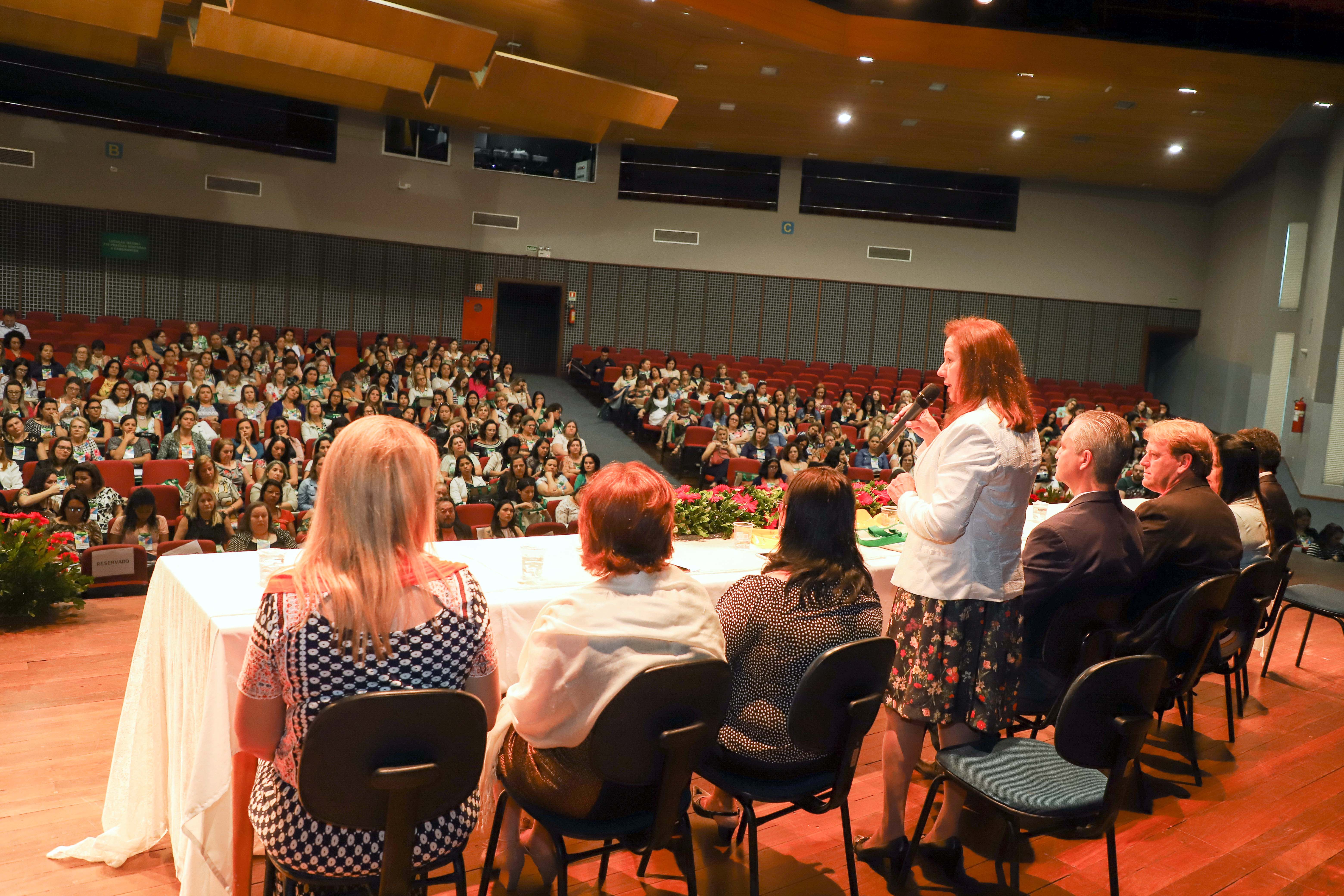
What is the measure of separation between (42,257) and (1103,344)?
1563 cm

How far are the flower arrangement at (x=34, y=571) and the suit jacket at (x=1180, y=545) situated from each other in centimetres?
437

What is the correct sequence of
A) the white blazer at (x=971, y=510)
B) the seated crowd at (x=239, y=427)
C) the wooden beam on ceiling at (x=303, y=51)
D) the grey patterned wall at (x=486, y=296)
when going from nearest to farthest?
the white blazer at (x=971, y=510)
the seated crowd at (x=239, y=427)
the wooden beam on ceiling at (x=303, y=51)
the grey patterned wall at (x=486, y=296)

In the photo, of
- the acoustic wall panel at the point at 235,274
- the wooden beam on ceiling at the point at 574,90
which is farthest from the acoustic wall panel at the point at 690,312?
the acoustic wall panel at the point at 235,274

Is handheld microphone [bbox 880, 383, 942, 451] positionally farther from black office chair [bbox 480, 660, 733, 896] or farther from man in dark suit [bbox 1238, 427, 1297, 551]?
man in dark suit [bbox 1238, 427, 1297, 551]

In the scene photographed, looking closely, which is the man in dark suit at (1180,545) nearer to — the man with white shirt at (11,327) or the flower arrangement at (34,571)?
the flower arrangement at (34,571)

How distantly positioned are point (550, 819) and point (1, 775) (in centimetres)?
192

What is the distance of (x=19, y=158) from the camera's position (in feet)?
37.1

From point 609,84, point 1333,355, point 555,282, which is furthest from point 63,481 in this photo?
point 1333,355

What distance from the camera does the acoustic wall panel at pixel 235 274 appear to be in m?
12.7

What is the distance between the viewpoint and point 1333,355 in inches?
402

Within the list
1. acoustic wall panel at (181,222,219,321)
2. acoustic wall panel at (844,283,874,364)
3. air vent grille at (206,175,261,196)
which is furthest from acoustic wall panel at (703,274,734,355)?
acoustic wall panel at (181,222,219,321)

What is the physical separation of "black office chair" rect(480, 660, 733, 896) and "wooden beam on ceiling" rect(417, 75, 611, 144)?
9.13 metres

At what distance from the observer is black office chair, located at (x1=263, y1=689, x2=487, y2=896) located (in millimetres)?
1456

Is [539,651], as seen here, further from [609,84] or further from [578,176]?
[578,176]
